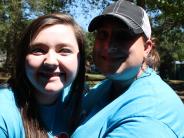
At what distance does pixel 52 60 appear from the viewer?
2.79 meters

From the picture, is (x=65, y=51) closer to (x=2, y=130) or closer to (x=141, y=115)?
(x=2, y=130)

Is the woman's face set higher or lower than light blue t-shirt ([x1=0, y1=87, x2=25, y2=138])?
higher

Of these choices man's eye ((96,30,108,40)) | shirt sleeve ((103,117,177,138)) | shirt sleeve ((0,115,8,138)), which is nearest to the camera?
shirt sleeve ((103,117,177,138))

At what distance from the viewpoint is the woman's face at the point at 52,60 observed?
280cm

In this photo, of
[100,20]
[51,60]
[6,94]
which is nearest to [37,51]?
[51,60]

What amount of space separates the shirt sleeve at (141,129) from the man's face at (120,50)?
42 cm

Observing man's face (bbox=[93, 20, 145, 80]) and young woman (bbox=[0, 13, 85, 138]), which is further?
young woman (bbox=[0, 13, 85, 138])

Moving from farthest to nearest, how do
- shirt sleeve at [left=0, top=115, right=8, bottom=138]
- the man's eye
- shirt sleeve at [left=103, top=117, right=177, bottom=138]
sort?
the man's eye
shirt sleeve at [left=0, top=115, right=8, bottom=138]
shirt sleeve at [left=103, top=117, right=177, bottom=138]

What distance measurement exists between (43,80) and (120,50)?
0.54 meters

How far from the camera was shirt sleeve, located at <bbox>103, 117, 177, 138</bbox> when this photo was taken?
88.9 inches

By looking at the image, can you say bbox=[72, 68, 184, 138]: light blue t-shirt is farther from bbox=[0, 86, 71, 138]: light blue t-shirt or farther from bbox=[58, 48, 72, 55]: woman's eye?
bbox=[58, 48, 72, 55]: woman's eye

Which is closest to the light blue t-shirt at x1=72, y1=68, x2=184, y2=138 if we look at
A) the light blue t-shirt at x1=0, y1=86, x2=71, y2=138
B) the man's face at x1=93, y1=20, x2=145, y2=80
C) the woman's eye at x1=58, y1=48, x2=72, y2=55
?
the man's face at x1=93, y1=20, x2=145, y2=80

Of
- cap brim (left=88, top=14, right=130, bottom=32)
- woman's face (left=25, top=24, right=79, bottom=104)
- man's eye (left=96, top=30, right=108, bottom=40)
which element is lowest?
woman's face (left=25, top=24, right=79, bottom=104)

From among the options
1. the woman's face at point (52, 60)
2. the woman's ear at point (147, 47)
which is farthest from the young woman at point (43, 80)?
the woman's ear at point (147, 47)
